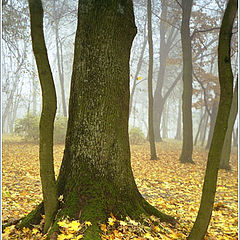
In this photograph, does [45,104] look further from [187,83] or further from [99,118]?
[187,83]

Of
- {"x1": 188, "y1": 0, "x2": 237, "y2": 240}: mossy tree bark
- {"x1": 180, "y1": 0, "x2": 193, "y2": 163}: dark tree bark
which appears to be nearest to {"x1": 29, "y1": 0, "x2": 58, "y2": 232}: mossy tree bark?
{"x1": 188, "y1": 0, "x2": 237, "y2": 240}: mossy tree bark

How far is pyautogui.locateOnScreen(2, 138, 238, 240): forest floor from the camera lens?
3.86 meters

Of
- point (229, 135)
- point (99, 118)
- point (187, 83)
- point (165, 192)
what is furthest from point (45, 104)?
point (187, 83)

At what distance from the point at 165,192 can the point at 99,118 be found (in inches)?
146

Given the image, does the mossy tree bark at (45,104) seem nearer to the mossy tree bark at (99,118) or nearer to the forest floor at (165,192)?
the mossy tree bark at (99,118)

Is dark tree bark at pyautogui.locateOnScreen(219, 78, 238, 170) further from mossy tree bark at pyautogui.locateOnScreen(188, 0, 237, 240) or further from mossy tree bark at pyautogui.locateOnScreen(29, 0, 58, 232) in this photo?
mossy tree bark at pyautogui.locateOnScreen(29, 0, 58, 232)

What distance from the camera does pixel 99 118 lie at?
329cm

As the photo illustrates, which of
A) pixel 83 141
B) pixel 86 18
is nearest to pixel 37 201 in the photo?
pixel 83 141

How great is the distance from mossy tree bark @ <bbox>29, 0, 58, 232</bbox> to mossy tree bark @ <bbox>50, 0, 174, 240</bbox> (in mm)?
293

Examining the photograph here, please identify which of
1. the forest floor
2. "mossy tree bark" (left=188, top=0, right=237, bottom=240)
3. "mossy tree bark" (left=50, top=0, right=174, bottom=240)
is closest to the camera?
"mossy tree bark" (left=188, top=0, right=237, bottom=240)

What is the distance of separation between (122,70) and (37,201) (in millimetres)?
3205

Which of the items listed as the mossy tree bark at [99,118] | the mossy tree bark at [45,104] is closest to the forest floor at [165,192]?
the mossy tree bark at [99,118]

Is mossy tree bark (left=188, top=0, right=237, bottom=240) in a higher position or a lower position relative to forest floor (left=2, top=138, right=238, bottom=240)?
higher

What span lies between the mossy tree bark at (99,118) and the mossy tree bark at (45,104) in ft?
0.96
